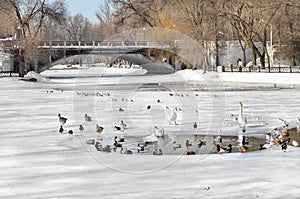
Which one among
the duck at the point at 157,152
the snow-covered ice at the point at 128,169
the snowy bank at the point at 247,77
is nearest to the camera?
the snow-covered ice at the point at 128,169

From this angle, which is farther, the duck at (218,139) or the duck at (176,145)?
the duck at (218,139)

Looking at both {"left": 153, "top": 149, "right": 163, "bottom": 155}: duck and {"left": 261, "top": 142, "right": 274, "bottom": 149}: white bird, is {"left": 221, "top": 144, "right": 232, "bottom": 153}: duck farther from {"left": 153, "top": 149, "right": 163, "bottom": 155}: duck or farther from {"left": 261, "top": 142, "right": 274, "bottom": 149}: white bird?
{"left": 153, "top": 149, "right": 163, "bottom": 155}: duck

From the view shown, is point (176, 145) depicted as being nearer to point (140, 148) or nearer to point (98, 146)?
point (140, 148)

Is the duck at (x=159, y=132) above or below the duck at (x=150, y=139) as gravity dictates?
above

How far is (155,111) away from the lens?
23000mm

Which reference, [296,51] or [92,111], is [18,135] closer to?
[92,111]

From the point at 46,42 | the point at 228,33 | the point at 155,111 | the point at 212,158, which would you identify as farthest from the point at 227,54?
the point at 212,158

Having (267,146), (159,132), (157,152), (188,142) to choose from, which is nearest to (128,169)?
(157,152)

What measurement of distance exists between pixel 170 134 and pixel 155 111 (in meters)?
6.94

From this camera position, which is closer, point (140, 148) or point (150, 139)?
point (140, 148)

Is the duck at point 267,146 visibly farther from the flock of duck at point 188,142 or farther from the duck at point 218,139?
the duck at point 218,139

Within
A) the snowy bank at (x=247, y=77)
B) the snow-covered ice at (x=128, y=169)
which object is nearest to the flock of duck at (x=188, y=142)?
the snow-covered ice at (x=128, y=169)

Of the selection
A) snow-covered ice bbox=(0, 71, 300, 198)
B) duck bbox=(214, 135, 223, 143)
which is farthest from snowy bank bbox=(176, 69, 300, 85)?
duck bbox=(214, 135, 223, 143)

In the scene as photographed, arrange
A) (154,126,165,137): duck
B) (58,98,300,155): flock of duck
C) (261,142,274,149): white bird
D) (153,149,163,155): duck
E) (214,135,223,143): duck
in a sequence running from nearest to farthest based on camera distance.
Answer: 1. (153,149,163,155): duck
2. (58,98,300,155): flock of duck
3. (261,142,274,149): white bird
4. (214,135,223,143): duck
5. (154,126,165,137): duck
